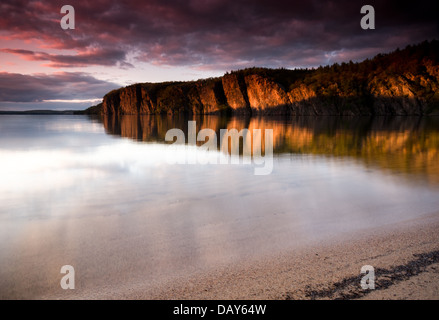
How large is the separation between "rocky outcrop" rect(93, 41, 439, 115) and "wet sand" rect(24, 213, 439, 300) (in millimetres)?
88983

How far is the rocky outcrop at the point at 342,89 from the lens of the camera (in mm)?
76062

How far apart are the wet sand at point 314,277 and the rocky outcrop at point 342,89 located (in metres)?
89.0

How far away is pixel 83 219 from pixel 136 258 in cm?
200

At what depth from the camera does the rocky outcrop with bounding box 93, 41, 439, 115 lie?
7606 cm

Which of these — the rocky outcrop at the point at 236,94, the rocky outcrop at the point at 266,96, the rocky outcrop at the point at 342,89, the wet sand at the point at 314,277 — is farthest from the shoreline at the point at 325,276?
the rocky outcrop at the point at 236,94

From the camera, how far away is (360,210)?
5.33m

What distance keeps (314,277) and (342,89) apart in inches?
3928

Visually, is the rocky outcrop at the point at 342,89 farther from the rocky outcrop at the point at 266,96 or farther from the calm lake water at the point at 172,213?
the calm lake water at the point at 172,213

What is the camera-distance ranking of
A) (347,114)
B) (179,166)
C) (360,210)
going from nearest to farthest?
(360,210)
(179,166)
(347,114)

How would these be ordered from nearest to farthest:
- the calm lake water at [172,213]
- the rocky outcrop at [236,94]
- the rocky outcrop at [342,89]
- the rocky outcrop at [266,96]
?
the calm lake water at [172,213], the rocky outcrop at [342,89], the rocky outcrop at [266,96], the rocky outcrop at [236,94]

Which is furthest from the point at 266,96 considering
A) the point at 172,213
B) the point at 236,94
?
the point at 172,213
